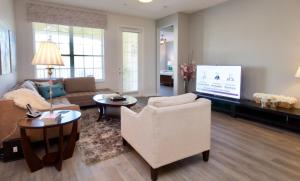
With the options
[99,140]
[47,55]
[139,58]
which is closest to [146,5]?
[139,58]

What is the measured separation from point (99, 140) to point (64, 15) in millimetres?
3877

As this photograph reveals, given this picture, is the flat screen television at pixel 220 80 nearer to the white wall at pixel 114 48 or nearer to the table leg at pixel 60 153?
the white wall at pixel 114 48

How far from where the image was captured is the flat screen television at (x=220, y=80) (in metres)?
4.25

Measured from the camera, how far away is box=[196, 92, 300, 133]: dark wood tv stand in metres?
3.40

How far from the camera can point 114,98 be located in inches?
154

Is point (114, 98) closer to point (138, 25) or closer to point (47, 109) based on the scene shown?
point (47, 109)

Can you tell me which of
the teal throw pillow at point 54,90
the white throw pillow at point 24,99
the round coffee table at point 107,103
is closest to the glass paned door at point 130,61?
the teal throw pillow at point 54,90

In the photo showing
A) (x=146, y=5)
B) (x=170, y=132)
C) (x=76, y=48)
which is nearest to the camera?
(x=170, y=132)

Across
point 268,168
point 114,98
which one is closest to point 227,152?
point 268,168

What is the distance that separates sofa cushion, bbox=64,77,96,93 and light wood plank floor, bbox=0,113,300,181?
2873mm

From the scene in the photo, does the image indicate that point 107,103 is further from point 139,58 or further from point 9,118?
point 139,58

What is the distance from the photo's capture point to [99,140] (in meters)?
3.01

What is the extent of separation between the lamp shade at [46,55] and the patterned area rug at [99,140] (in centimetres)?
128

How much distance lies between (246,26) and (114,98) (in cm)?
347
